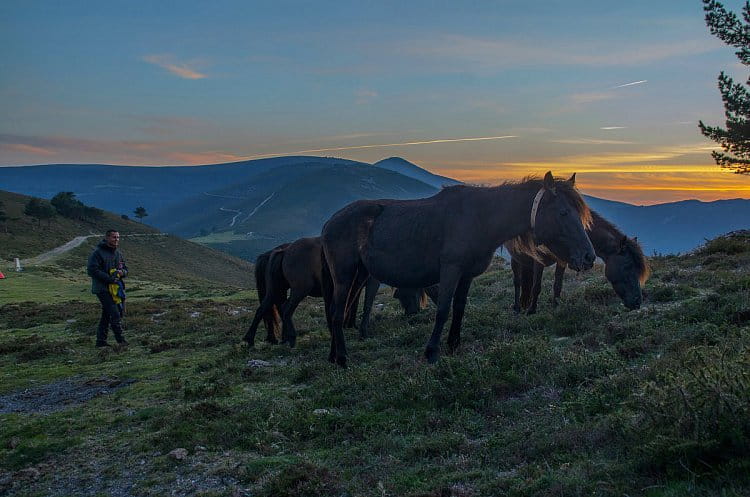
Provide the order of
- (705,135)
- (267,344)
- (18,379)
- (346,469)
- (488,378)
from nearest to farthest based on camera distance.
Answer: (346,469) < (488,378) < (18,379) < (267,344) < (705,135)

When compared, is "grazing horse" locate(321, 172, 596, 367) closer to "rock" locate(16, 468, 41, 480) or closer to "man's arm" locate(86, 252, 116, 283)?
"rock" locate(16, 468, 41, 480)

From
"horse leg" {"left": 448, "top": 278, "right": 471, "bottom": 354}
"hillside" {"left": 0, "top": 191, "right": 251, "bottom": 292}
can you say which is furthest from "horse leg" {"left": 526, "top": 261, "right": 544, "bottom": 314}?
"hillside" {"left": 0, "top": 191, "right": 251, "bottom": 292}

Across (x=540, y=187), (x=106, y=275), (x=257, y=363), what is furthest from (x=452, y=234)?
(x=106, y=275)

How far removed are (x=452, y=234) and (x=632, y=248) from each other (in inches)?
192

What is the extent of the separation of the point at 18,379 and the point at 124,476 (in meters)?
6.74

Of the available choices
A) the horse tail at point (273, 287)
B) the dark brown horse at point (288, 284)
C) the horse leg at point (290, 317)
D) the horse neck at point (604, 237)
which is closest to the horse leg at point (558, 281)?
the horse neck at point (604, 237)

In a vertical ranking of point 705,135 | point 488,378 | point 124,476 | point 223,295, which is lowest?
point 223,295

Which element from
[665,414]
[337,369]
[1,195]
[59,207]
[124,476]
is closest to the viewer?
[665,414]

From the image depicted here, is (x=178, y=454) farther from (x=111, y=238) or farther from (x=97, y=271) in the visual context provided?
(x=111, y=238)

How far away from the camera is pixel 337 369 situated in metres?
9.05

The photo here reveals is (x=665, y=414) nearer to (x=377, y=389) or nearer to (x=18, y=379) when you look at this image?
(x=377, y=389)

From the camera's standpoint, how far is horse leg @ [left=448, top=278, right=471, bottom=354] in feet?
28.8

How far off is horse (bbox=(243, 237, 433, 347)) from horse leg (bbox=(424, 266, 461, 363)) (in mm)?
3556

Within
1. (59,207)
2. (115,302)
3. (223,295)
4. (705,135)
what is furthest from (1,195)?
(705,135)
